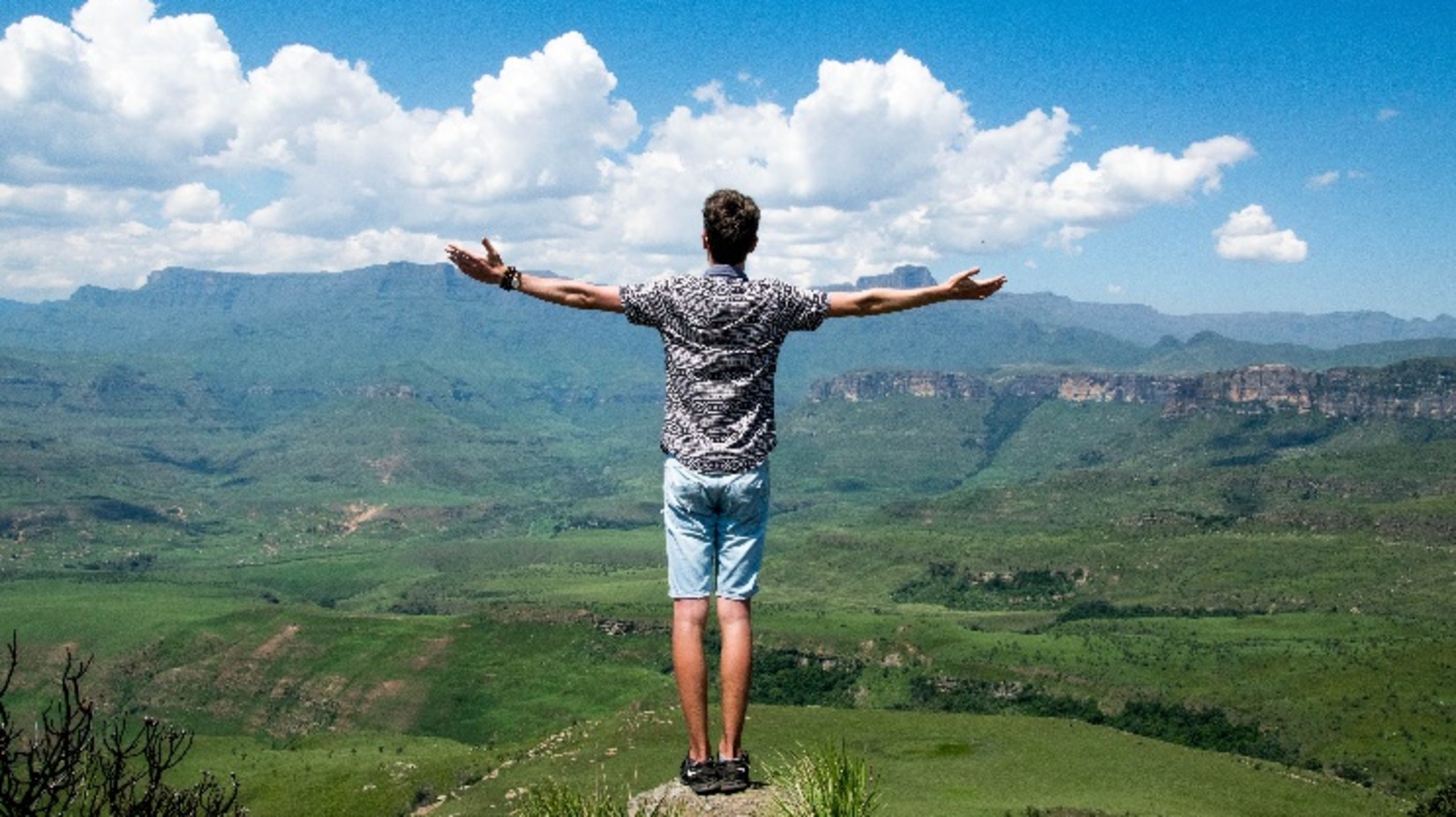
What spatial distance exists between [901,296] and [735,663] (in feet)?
10.7

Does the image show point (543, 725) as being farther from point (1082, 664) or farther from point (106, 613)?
point (106, 613)

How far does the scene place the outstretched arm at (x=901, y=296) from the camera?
848 cm

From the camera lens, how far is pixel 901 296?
8766 millimetres

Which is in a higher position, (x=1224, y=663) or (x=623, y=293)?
(x=623, y=293)

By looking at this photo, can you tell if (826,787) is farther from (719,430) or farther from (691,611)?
(719,430)

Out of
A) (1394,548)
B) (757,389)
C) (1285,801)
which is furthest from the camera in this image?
(1394,548)

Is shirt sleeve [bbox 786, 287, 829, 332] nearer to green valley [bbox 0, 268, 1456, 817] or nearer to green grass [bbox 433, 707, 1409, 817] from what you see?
green valley [bbox 0, 268, 1456, 817]

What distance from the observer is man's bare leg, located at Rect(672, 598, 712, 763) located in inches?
324

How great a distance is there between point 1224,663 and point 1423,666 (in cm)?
1615

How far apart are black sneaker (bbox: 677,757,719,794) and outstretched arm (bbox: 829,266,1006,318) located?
144 inches

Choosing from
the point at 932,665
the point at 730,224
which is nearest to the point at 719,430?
the point at 730,224

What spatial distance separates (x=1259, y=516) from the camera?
6550 inches

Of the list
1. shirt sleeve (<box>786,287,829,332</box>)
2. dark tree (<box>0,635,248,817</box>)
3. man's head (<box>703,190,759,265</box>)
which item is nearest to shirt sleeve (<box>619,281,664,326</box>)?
man's head (<box>703,190,759,265</box>)

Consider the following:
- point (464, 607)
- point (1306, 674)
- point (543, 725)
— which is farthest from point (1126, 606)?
point (464, 607)
